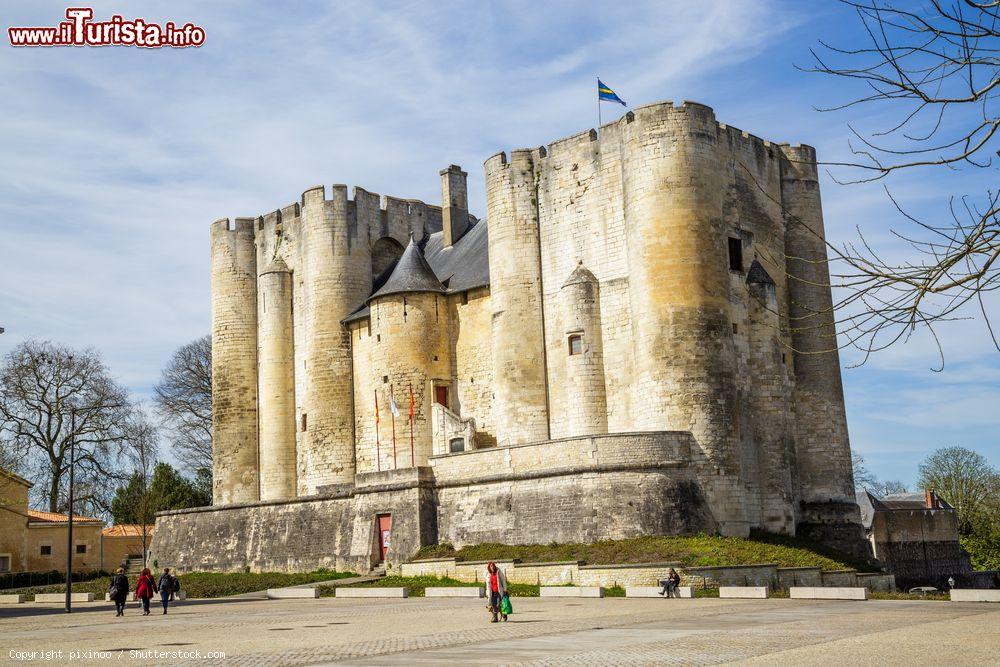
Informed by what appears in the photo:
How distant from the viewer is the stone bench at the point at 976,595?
18.7 m

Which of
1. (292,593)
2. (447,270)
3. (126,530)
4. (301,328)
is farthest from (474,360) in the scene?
(126,530)

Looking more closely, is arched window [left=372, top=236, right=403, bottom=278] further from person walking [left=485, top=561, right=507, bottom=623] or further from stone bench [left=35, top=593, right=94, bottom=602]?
person walking [left=485, top=561, right=507, bottom=623]

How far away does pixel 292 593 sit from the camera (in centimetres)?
2727

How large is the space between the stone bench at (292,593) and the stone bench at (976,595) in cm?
1480

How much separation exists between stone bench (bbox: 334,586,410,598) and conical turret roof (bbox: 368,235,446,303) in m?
12.1

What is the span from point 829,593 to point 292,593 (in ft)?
44.3

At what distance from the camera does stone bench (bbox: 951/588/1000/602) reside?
1872 cm

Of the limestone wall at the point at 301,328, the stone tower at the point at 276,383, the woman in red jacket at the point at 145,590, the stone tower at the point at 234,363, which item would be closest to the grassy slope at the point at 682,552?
the woman in red jacket at the point at 145,590

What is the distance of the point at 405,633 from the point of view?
15.1 m

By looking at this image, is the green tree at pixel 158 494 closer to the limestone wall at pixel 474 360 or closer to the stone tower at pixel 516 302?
the limestone wall at pixel 474 360

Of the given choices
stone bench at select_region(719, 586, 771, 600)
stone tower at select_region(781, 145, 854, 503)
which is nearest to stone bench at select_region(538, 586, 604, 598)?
stone bench at select_region(719, 586, 771, 600)

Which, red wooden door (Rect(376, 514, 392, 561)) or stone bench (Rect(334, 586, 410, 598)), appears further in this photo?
red wooden door (Rect(376, 514, 392, 561))

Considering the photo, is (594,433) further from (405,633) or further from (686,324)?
(405,633)

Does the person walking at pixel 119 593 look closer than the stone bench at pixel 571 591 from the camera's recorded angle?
Yes
